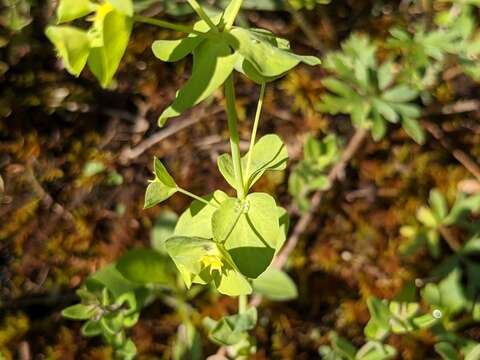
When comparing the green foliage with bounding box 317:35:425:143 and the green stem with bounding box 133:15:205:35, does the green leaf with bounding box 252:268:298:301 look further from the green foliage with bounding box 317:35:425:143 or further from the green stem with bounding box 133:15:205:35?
the green stem with bounding box 133:15:205:35

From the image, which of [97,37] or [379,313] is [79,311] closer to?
[379,313]

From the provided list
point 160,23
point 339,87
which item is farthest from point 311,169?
point 160,23

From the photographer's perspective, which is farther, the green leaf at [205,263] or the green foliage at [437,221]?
the green foliage at [437,221]

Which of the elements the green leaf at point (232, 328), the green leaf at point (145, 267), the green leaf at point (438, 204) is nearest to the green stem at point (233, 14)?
the green leaf at point (232, 328)

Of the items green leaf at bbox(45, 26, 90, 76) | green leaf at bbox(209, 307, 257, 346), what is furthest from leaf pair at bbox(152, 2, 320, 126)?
green leaf at bbox(209, 307, 257, 346)

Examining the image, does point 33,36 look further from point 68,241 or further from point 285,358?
point 285,358

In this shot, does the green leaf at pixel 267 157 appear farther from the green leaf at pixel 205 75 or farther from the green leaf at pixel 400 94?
the green leaf at pixel 400 94

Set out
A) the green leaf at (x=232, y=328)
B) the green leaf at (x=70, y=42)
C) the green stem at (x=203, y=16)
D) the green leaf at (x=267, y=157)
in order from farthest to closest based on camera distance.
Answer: the green leaf at (x=232, y=328) → the green leaf at (x=267, y=157) → the green stem at (x=203, y=16) → the green leaf at (x=70, y=42)
